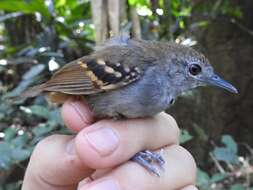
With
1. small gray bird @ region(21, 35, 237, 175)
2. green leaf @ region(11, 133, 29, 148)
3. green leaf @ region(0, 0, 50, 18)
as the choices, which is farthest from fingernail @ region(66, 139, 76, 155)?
green leaf @ region(0, 0, 50, 18)

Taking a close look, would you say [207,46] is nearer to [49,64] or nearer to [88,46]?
[88,46]

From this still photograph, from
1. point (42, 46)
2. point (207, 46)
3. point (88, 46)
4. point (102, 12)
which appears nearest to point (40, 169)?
point (102, 12)

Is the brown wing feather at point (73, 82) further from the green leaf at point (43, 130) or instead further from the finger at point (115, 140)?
the green leaf at point (43, 130)

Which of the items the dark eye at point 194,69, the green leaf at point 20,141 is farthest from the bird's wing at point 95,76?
the green leaf at point 20,141

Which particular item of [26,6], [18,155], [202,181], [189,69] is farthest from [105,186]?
[26,6]

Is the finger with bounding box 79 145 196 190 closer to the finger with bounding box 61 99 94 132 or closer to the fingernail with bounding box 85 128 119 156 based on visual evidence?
the fingernail with bounding box 85 128 119 156

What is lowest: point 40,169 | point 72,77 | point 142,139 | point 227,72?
Answer: point 227,72
